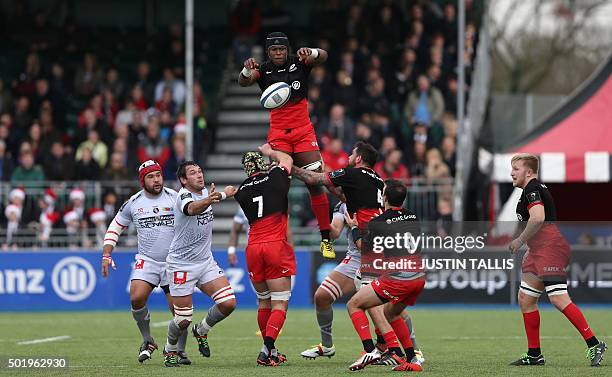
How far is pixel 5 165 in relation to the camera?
27.6m

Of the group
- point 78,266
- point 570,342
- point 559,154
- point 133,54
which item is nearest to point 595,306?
point 559,154

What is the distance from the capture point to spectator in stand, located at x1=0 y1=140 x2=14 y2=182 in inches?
1081

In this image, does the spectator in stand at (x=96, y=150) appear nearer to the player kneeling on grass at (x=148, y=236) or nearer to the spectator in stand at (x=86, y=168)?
the spectator in stand at (x=86, y=168)

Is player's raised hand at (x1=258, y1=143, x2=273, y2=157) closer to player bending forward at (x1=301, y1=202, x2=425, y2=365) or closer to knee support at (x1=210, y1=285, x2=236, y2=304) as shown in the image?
player bending forward at (x1=301, y1=202, x2=425, y2=365)

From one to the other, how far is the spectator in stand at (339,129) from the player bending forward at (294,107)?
11.1m

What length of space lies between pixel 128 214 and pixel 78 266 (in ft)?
30.9

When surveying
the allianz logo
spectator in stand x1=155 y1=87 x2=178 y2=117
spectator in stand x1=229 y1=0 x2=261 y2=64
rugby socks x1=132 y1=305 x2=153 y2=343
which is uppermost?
spectator in stand x1=229 y1=0 x2=261 y2=64

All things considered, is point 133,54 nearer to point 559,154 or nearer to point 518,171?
point 559,154

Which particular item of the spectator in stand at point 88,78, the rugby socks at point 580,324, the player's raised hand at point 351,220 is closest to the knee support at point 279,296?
the player's raised hand at point 351,220

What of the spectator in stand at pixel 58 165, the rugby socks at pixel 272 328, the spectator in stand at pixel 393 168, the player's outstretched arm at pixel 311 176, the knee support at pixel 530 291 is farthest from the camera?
the spectator in stand at pixel 58 165

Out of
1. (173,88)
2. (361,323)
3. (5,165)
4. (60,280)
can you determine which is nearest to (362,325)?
(361,323)

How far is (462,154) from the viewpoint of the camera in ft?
86.2

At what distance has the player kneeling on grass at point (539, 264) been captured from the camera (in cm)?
1447

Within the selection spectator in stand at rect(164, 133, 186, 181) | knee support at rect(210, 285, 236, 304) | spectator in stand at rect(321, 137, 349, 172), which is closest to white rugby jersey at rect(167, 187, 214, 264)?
knee support at rect(210, 285, 236, 304)
